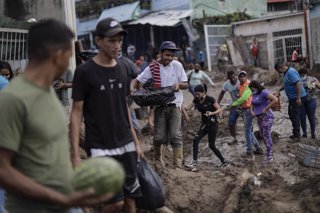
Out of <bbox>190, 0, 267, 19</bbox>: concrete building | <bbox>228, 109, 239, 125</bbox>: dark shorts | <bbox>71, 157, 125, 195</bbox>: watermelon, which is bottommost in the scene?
<bbox>228, 109, 239, 125</bbox>: dark shorts

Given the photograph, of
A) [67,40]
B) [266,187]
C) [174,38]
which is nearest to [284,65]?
[266,187]

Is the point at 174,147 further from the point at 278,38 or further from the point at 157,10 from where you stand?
the point at 157,10

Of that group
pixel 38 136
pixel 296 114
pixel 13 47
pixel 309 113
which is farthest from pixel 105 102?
pixel 13 47

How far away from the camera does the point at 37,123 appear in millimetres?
2564

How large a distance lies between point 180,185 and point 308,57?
56.5 feet

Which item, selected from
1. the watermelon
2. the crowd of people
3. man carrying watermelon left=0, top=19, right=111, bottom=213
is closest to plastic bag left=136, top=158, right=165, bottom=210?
the crowd of people

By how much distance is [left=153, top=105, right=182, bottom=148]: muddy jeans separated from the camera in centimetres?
727

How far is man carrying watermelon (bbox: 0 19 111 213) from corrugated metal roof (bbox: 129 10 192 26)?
26236mm

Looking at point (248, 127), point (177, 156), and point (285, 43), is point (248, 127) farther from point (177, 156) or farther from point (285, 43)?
point (285, 43)

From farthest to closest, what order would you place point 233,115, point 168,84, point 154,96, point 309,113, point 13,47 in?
point 13,47
point 309,113
point 233,115
point 168,84
point 154,96

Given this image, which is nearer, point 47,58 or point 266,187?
point 47,58

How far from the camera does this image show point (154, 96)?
709 cm

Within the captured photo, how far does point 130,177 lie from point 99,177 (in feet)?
5.60

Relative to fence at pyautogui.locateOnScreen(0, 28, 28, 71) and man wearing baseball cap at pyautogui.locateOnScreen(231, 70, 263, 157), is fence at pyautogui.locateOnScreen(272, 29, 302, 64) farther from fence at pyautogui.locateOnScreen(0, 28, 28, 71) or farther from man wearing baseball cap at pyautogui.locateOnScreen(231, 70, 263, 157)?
man wearing baseball cap at pyautogui.locateOnScreen(231, 70, 263, 157)
